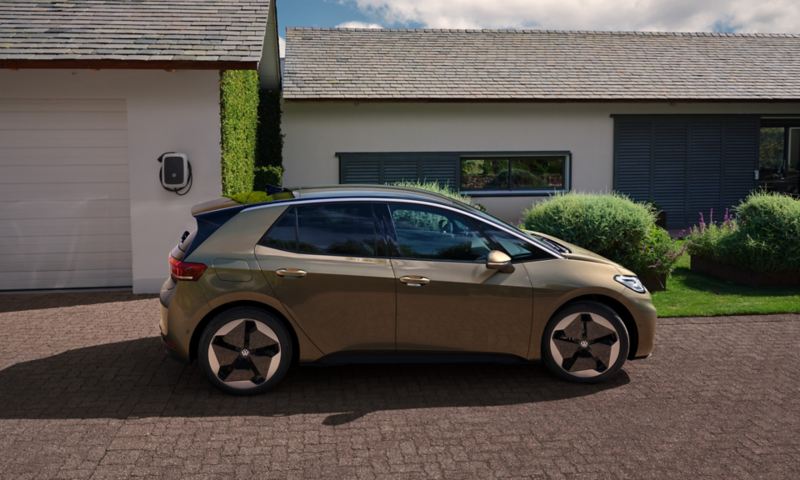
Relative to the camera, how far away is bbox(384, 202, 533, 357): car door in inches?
223

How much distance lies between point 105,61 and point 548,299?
620 centimetres

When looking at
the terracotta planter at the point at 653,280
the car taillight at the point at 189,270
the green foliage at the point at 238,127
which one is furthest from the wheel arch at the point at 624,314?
the green foliage at the point at 238,127

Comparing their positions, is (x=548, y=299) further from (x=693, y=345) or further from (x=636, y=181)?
(x=636, y=181)

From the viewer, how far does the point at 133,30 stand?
978 cm

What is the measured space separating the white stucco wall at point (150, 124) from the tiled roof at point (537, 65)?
6530 mm

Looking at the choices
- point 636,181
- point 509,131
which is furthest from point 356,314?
point 636,181

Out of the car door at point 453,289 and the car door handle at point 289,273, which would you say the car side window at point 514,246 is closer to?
the car door at point 453,289

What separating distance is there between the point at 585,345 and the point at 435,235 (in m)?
1.45

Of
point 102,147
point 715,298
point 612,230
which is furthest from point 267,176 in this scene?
point 715,298

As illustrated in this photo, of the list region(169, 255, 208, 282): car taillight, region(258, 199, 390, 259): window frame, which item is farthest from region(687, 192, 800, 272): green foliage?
region(169, 255, 208, 282): car taillight

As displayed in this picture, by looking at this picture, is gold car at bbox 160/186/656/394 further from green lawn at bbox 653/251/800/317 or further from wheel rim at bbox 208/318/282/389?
green lawn at bbox 653/251/800/317

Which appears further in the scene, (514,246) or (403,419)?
(514,246)

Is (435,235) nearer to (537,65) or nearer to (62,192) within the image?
(62,192)

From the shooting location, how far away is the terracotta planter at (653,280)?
994 centimetres
